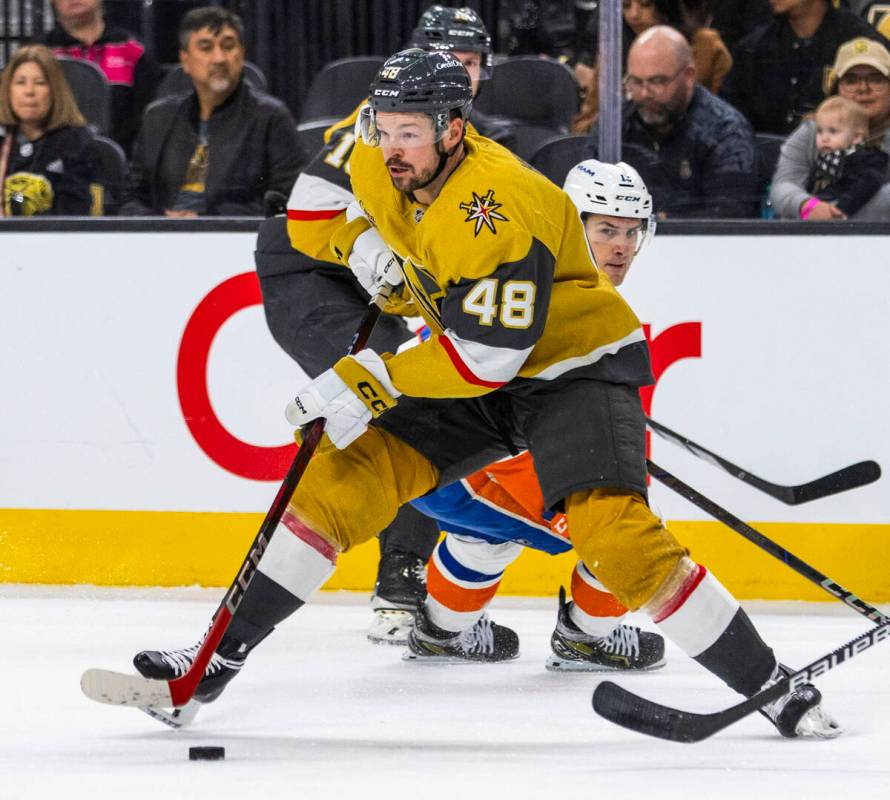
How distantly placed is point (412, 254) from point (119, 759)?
95 cm

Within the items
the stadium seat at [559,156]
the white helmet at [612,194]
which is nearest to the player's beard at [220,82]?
the stadium seat at [559,156]

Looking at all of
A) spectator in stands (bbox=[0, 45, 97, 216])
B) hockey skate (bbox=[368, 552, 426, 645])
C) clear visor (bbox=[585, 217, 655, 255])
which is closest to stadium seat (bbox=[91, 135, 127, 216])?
spectator in stands (bbox=[0, 45, 97, 216])

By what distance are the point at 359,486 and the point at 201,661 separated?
14.7 inches

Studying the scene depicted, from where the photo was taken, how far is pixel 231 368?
12.0 feet

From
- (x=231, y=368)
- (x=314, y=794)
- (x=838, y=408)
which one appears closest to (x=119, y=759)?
(x=314, y=794)

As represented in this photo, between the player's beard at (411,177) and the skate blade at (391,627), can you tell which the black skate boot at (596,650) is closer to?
the skate blade at (391,627)

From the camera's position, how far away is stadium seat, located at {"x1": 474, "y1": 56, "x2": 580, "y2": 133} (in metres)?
4.08

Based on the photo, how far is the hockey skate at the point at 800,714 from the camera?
7.90ft

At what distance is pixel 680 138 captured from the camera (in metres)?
3.74

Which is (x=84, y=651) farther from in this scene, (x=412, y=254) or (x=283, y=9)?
(x=283, y=9)

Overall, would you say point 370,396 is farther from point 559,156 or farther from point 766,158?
point 766,158

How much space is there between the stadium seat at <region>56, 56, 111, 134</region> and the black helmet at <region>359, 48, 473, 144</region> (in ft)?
6.08

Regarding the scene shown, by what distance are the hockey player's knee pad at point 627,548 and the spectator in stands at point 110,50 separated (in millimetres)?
2360

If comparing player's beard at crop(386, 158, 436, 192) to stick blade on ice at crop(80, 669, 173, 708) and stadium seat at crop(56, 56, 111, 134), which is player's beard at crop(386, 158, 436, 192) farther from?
stadium seat at crop(56, 56, 111, 134)
